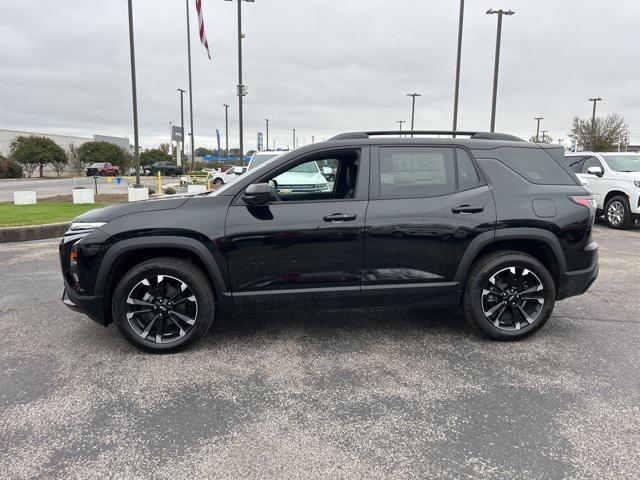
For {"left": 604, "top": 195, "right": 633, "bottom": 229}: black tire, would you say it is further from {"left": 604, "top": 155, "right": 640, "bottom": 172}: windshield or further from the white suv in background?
{"left": 604, "top": 155, "right": 640, "bottom": 172}: windshield

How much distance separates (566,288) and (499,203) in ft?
3.28

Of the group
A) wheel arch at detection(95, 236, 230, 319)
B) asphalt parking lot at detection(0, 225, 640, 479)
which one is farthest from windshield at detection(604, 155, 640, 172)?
wheel arch at detection(95, 236, 230, 319)

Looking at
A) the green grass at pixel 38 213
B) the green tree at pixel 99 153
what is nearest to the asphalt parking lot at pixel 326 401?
the green grass at pixel 38 213

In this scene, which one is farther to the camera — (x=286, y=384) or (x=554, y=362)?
(x=554, y=362)

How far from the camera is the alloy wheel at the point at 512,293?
400cm

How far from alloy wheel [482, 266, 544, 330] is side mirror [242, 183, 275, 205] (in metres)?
2.04

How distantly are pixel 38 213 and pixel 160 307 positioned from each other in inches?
420

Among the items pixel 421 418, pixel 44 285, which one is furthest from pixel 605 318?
pixel 44 285

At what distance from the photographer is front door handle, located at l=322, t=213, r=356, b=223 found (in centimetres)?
373

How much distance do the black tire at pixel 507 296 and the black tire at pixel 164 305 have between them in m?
2.26

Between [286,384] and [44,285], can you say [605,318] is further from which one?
[44,285]

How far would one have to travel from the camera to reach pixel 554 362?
369 centimetres

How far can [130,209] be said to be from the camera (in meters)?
3.74

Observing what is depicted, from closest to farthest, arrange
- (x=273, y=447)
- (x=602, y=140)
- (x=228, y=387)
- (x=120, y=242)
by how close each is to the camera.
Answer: (x=273, y=447) < (x=228, y=387) < (x=120, y=242) < (x=602, y=140)
